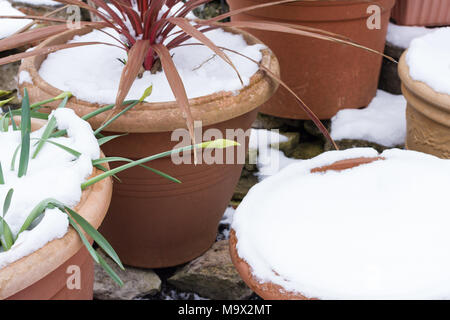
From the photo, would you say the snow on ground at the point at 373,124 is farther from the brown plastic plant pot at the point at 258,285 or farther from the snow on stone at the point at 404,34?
the brown plastic plant pot at the point at 258,285

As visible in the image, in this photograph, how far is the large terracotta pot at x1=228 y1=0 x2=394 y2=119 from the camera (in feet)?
5.69

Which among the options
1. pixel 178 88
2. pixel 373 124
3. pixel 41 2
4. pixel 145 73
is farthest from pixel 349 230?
pixel 41 2

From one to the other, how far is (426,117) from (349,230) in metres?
0.63

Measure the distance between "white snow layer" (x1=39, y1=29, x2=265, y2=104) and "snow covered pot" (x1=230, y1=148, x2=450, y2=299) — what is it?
12.4 inches

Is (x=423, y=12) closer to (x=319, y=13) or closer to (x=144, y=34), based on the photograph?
(x=319, y=13)

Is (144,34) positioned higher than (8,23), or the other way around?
(144,34)

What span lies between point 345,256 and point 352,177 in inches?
10.7

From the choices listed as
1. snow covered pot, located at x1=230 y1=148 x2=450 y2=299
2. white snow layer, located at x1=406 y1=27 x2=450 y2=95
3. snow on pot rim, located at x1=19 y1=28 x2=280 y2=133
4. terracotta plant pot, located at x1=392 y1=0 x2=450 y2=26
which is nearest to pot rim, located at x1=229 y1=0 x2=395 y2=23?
white snow layer, located at x1=406 y1=27 x2=450 y2=95

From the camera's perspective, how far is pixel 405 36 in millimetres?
2020

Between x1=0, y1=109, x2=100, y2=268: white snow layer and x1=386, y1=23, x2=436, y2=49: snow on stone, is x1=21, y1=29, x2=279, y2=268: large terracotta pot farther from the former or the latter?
x1=386, y1=23, x2=436, y2=49: snow on stone

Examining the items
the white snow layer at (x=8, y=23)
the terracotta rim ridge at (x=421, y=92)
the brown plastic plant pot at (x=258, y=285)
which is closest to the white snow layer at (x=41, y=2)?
the white snow layer at (x=8, y=23)

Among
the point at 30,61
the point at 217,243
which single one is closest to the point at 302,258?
the point at 217,243

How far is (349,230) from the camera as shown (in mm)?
1056

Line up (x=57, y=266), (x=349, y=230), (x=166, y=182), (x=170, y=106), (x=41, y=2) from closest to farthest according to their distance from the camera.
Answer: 1. (x=57, y=266)
2. (x=349, y=230)
3. (x=170, y=106)
4. (x=166, y=182)
5. (x=41, y=2)
